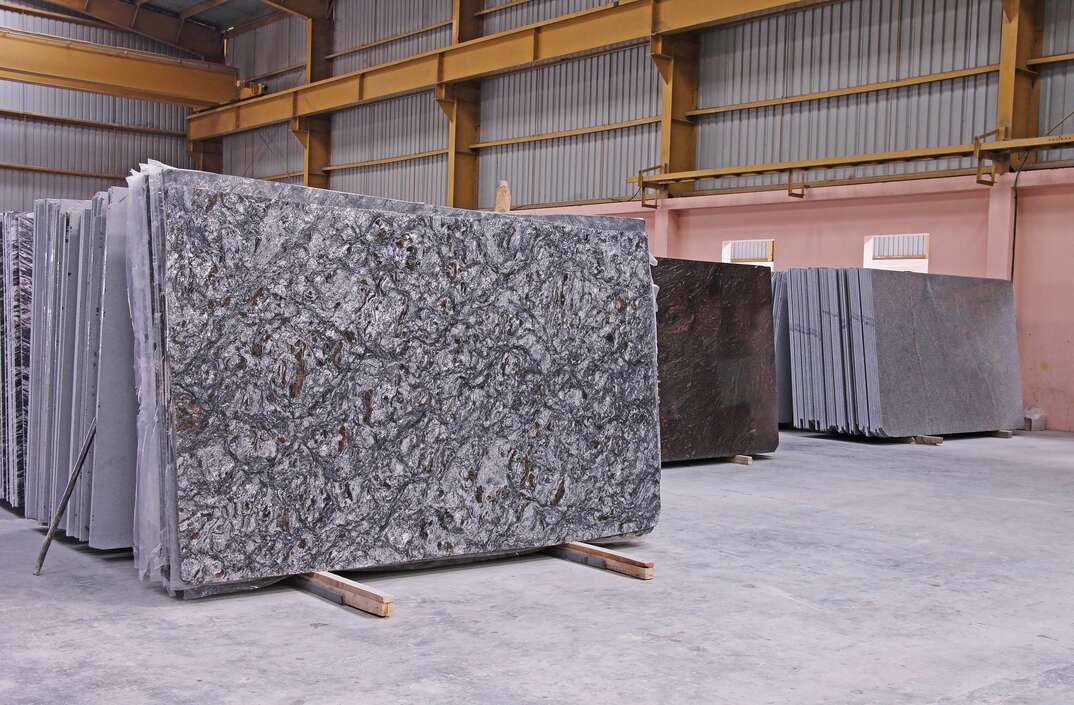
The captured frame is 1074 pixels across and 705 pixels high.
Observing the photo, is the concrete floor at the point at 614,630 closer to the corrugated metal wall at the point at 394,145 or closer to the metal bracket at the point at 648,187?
the metal bracket at the point at 648,187

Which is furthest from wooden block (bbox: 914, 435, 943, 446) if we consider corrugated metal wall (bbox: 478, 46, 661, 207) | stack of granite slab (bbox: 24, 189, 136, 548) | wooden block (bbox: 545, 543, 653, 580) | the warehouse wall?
the warehouse wall

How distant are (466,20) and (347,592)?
15160mm

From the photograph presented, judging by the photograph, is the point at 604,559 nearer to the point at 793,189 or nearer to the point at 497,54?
the point at 793,189

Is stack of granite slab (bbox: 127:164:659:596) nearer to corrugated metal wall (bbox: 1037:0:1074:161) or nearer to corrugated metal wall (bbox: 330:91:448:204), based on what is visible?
corrugated metal wall (bbox: 1037:0:1074:161)

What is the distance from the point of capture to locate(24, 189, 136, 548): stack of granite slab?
3.76 metres

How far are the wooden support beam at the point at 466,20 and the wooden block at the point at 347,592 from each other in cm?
1487

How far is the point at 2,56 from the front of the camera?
17641 mm

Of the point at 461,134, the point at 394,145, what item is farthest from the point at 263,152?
the point at 461,134

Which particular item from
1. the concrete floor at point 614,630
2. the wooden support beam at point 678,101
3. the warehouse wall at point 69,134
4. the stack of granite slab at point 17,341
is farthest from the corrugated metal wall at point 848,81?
the warehouse wall at point 69,134

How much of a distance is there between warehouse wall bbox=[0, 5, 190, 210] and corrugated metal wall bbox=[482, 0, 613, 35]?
9238 mm

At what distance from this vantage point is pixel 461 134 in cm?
1766

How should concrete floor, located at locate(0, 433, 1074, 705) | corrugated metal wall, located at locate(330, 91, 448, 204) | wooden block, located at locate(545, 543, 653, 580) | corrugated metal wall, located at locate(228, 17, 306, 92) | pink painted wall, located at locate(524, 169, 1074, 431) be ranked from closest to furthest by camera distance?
concrete floor, located at locate(0, 433, 1074, 705), wooden block, located at locate(545, 543, 653, 580), pink painted wall, located at locate(524, 169, 1074, 431), corrugated metal wall, located at locate(330, 91, 448, 204), corrugated metal wall, located at locate(228, 17, 306, 92)

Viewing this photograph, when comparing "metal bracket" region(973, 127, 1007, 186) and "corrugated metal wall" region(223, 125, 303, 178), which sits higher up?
"corrugated metal wall" region(223, 125, 303, 178)

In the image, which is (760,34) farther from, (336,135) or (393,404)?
(393,404)
